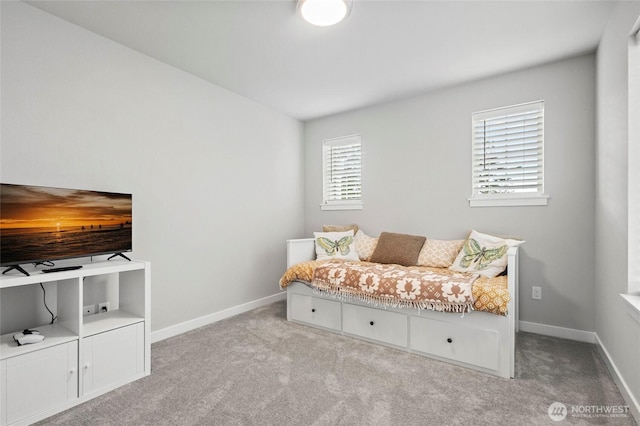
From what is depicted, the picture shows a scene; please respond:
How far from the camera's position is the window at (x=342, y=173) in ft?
13.5

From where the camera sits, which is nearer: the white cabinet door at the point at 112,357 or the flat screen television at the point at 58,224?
the flat screen television at the point at 58,224

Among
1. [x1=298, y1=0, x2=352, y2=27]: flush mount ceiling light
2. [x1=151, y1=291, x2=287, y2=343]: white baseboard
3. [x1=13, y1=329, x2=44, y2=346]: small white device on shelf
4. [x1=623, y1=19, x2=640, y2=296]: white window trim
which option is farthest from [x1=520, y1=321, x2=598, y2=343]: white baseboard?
[x1=13, y1=329, x2=44, y2=346]: small white device on shelf

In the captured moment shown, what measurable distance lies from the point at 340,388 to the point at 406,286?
3.01 feet

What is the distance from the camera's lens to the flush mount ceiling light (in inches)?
79.4

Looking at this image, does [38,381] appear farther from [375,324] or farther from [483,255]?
[483,255]

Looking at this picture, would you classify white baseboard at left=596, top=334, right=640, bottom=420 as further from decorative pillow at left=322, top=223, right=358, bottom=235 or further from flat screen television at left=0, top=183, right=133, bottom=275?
flat screen television at left=0, top=183, right=133, bottom=275

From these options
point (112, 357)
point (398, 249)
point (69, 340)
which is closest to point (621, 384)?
point (398, 249)

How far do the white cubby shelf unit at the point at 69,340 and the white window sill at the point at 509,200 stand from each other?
118 inches

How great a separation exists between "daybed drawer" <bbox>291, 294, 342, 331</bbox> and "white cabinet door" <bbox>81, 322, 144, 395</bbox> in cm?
144

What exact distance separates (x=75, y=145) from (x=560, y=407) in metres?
3.55

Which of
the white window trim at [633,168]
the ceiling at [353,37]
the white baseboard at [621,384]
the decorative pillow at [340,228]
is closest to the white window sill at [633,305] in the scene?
Answer: the white window trim at [633,168]

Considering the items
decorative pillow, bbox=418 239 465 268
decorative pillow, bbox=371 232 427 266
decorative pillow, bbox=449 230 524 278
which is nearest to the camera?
decorative pillow, bbox=449 230 524 278

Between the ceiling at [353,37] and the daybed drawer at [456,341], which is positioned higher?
the ceiling at [353,37]

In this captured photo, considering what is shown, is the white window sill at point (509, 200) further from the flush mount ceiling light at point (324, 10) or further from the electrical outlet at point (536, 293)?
the flush mount ceiling light at point (324, 10)
